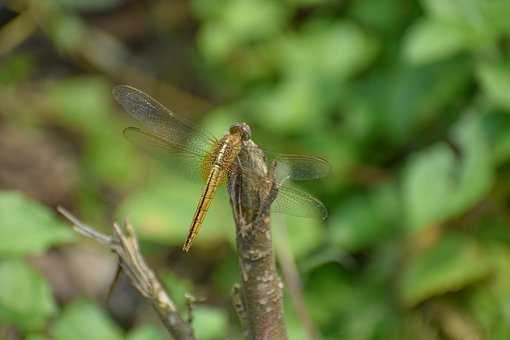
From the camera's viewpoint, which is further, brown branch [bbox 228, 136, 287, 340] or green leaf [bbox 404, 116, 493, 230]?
green leaf [bbox 404, 116, 493, 230]

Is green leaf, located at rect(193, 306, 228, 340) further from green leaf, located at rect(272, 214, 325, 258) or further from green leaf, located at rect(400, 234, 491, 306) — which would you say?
green leaf, located at rect(400, 234, 491, 306)

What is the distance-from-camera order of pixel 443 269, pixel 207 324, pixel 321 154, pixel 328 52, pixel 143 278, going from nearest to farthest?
pixel 143 278, pixel 207 324, pixel 443 269, pixel 321 154, pixel 328 52

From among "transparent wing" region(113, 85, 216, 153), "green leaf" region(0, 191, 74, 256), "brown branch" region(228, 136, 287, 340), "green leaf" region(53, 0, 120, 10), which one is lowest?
"brown branch" region(228, 136, 287, 340)

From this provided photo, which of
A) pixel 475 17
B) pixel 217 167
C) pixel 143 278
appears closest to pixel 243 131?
pixel 217 167

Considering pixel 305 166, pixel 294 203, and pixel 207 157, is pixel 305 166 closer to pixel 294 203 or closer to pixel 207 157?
pixel 294 203

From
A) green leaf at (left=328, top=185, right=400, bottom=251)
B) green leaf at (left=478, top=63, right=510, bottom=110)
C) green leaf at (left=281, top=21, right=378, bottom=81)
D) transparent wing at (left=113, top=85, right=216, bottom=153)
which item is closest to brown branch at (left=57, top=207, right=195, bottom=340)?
transparent wing at (left=113, top=85, right=216, bottom=153)

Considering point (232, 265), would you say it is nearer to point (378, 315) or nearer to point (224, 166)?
point (378, 315)

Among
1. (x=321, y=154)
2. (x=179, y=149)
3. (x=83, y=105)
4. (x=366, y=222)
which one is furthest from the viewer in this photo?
(x=83, y=105)
